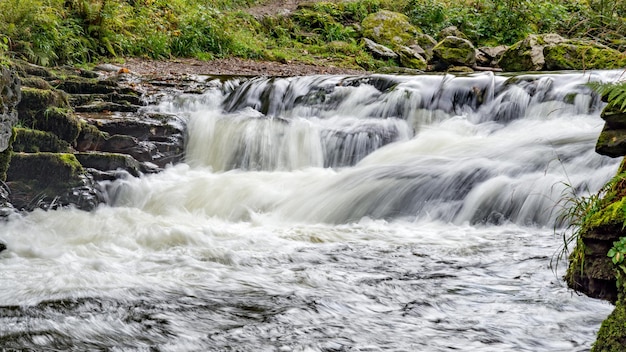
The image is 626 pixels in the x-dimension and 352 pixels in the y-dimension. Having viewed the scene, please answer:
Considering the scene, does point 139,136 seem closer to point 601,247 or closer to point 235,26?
point 601,247

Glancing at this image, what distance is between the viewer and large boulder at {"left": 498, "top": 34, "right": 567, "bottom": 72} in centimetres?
A: 1191

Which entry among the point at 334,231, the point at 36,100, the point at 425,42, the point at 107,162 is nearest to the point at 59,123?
the point at 36,100

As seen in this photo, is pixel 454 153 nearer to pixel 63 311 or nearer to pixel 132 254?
pixel 132 254

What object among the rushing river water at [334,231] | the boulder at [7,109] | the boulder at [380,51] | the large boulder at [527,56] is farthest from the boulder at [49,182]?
the boulder at [380,51]

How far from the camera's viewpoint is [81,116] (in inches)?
314

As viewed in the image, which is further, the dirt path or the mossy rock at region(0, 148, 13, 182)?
the dirt path

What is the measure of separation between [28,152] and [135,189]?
119 centimetres

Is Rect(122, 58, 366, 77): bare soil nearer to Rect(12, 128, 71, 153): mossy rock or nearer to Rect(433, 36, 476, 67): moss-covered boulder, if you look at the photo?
Rect(433, 36, 476, 67): moss-covered boulder

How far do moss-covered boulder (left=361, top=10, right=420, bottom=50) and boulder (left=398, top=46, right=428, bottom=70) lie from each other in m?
1.15

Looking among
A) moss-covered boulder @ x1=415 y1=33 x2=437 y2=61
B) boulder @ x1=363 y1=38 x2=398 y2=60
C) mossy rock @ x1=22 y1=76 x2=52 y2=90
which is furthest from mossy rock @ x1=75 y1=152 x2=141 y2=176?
moss-covered boulder @ x1=415 y1=33 x2=437 y2=61

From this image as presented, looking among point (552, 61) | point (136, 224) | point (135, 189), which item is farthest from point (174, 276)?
point (552, 61)

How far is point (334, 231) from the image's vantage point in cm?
580

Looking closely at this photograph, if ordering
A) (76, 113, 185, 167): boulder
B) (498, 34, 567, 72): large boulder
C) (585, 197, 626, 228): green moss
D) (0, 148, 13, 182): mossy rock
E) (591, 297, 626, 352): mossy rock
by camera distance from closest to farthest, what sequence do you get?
(591, 297, 626, 352): mossy rock → (585, 197, 626, 228): green moss → (0, 148, 13, 182): mossy rock → (76, 113, 185, 167): boulder → (498, 34, 567, 72): large boulder

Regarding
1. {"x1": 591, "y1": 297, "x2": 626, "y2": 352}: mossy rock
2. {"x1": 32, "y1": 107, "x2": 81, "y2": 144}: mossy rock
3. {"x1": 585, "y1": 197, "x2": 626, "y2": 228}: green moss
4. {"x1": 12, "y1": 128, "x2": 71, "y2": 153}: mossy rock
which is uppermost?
{"x1": 585, "y1": 197, "x2": 626, "y2": 228}: green moss
